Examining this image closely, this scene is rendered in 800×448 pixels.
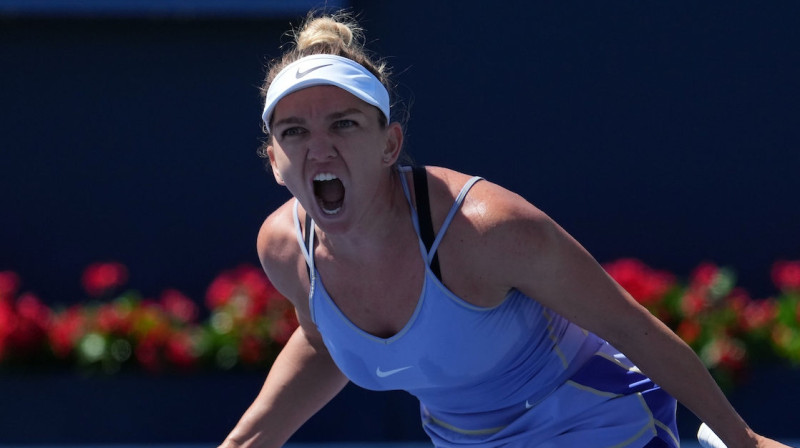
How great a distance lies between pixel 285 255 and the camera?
2750mm

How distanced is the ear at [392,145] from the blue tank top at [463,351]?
47 millimetres

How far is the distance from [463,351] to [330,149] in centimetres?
49

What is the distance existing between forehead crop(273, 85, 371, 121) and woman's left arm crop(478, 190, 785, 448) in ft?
1.26

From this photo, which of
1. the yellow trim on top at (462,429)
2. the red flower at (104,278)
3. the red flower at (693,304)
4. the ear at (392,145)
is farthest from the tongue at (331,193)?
the red flower at (104,278)

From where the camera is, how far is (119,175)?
18.7 feet

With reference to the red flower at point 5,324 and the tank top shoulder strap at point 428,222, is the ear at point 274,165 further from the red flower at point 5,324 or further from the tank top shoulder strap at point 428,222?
the red flower at point 5,324

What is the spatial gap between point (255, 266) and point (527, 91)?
1462 millimetres

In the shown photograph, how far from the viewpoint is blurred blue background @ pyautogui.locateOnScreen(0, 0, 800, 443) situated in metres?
5.47

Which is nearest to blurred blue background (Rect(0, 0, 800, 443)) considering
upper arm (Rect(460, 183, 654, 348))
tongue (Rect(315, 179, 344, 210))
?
tongue (Rect(315, 179, 344, 210))

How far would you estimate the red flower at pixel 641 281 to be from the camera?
16.2 ft

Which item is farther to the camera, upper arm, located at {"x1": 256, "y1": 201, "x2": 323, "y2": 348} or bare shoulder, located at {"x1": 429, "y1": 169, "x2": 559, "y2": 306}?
upper arm, located at {"x1": 256, "y1": 201, "x2": 323, "y2": 348}

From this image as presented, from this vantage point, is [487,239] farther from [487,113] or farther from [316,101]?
[487,113]

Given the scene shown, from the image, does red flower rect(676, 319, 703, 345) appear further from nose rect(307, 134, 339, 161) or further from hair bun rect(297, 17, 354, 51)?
nose rect(307, 134, 339, 161)

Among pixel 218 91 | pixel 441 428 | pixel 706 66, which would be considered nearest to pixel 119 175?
pixel 218 91
